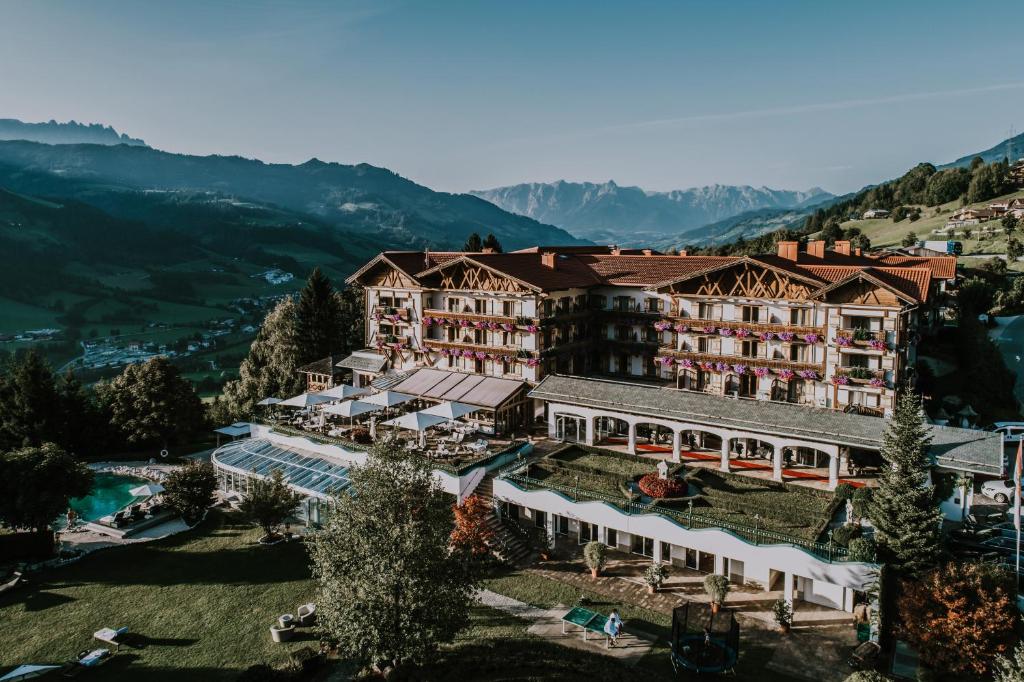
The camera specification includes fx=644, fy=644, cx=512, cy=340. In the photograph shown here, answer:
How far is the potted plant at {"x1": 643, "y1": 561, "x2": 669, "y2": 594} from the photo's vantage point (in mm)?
26781

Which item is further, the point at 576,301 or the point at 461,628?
the point at 576,301

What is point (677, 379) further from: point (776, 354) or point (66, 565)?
point (66, 565)

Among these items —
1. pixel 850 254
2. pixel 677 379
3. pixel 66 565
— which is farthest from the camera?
pixel 850 254

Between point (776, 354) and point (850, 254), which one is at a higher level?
point (850, 254)

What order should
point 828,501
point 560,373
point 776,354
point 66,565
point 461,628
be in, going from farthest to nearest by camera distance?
point 560,373 < point 776,354 < point 66,565 < point 828,501 < point 461,628

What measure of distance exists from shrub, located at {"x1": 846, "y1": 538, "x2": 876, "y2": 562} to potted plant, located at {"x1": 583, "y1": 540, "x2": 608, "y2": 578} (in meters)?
9.53

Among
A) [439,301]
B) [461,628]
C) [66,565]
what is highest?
[439,301]

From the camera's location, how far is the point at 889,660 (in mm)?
21750

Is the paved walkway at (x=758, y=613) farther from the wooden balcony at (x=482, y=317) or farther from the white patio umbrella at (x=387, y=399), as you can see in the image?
the wooden balcony at (x=482, y=317)

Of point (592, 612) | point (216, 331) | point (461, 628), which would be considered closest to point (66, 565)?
point (461, 628)

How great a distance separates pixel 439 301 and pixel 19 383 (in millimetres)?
32443

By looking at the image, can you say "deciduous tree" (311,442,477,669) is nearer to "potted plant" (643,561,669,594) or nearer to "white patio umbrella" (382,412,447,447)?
"potted plant" (643,561,669,594)

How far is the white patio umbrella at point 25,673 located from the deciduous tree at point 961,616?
29.1 meters

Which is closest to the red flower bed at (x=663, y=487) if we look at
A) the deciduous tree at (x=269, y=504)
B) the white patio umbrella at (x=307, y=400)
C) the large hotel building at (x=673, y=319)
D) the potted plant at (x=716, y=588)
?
the potted plant at (x=716, y=588)
